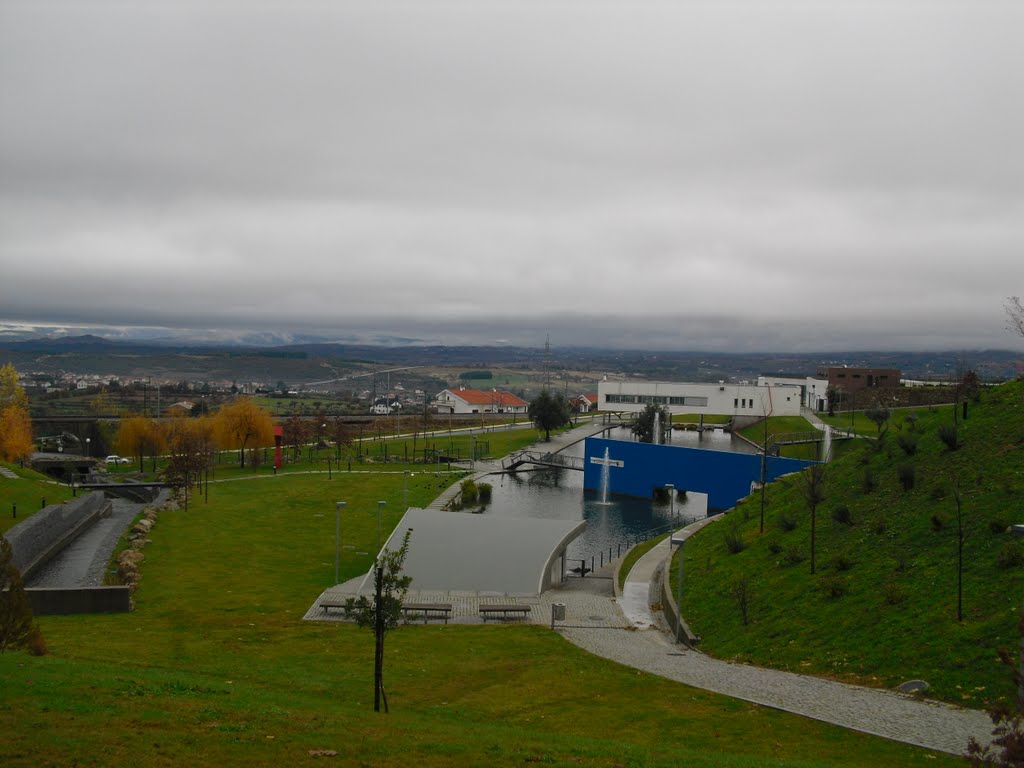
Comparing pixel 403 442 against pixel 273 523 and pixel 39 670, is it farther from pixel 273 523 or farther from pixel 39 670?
pixel 39 670

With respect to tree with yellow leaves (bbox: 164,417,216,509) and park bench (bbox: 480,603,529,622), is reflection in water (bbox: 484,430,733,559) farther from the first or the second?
tree with yellow leaves (bbox: 164,417,216,509)

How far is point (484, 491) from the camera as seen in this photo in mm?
50062

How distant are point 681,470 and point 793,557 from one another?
25.7 metres

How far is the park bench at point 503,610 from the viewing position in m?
21.8

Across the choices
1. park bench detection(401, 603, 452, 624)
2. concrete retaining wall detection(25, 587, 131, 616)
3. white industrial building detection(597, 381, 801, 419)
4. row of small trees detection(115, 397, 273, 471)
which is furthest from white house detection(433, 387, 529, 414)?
concrete retaining wall detection(25, 587, 131, 616)

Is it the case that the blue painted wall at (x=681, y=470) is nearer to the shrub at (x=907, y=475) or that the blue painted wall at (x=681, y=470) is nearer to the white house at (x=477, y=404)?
the shrub at (x=907, y=475)

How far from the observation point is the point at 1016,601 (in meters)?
15.5

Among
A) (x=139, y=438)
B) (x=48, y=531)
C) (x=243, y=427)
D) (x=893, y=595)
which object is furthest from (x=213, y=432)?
(x=893, y=595)

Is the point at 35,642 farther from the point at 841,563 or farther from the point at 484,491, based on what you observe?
the point at 484,491

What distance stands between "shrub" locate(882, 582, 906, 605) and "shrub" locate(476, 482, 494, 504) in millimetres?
31652

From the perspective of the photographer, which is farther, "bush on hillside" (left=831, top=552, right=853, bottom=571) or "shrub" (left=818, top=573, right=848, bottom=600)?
"bush on hillside" (left=831, top=552, right=853, bottom=571)

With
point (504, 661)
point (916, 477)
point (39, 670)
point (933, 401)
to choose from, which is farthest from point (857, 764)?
point (933, 401)

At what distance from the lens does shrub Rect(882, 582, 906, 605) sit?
56.9ft

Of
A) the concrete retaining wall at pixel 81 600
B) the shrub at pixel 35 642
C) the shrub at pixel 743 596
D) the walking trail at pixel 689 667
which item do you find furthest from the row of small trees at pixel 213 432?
the shrub at pixel 35 642
